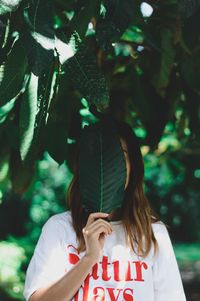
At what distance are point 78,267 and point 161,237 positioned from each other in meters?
0.27

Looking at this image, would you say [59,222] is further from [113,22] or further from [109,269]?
[113,22]

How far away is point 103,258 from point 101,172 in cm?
21

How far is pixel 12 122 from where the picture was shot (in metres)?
1.89

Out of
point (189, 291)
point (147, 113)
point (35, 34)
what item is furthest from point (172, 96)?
point (189, 291)

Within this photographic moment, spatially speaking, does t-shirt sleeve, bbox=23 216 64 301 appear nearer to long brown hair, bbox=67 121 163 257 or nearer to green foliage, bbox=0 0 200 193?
long brown hair, bbox=67 121 163 257

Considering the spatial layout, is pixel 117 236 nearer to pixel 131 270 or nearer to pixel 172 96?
pixel 131 270

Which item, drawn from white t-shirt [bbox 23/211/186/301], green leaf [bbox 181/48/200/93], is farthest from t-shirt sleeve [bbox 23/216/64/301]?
green leaf [bbox 181/48/200/93]

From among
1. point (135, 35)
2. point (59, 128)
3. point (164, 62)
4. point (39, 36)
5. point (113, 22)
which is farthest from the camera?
point (135, 35)

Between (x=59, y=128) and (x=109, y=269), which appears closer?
(x=109, y=269)

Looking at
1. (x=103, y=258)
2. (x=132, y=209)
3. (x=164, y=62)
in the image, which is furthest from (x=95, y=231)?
(x=164, y=62)

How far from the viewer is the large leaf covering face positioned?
1451 mm

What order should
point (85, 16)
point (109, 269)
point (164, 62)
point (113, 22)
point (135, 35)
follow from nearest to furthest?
1. point (113, 22)
2. point (85, 16)
3. point (109, 269)
4. point (164, 62)
5. point (135, 35)

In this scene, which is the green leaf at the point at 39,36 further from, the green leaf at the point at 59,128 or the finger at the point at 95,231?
the finger at the point at 95,231

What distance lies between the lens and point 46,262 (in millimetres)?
1508
